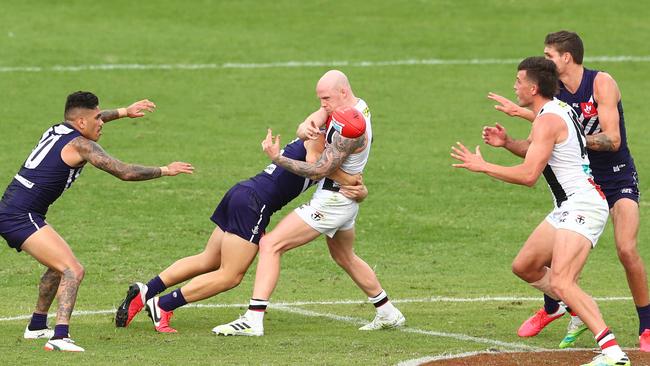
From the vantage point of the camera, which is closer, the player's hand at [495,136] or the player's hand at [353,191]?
the player's hand at [495,136]

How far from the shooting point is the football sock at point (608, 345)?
10.4 m

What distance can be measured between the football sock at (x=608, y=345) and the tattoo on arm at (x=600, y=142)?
190 centimetres

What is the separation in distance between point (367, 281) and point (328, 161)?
1.40 m

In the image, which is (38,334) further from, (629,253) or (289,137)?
(289,137)

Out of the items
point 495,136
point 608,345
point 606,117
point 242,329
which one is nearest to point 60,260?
point 242,329

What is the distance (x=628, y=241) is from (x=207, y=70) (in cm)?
1707

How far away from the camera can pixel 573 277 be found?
10812 millimetres

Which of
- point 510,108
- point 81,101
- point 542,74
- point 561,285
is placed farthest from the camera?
point 81,101

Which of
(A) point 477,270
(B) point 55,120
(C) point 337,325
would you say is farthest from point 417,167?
(C) point 337,325

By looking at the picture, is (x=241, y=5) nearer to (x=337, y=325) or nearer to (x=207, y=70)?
(x=207, y=70)

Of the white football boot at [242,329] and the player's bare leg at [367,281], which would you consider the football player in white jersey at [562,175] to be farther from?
the white football boot at [242,329]

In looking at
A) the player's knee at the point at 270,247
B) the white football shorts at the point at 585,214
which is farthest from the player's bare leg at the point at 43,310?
the white football shorts at the point at 585,214

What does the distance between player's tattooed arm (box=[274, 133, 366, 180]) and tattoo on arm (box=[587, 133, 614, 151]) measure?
81.4 inches

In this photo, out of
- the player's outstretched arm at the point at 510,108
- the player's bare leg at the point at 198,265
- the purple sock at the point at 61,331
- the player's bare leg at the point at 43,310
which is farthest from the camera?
the player's bare leg at the point at 198,265
